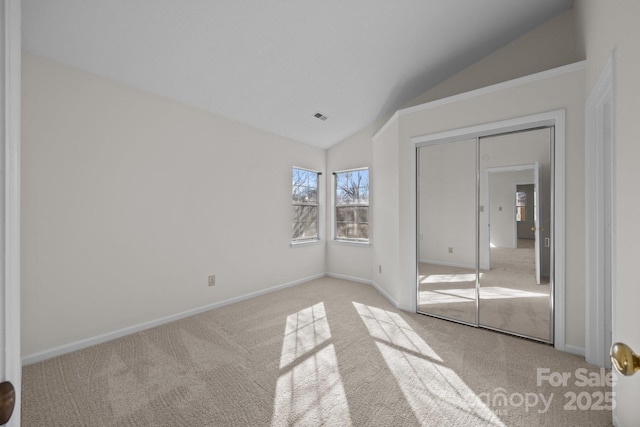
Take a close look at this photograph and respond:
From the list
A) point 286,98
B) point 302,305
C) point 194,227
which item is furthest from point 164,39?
point 302,305

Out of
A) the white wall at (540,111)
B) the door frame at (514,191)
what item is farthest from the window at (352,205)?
the door frame at (514,191)

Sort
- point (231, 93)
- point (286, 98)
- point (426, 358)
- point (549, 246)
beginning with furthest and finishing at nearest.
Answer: point (286, 98) < point (231, 93) < point (549, 246) < point (426, 358)

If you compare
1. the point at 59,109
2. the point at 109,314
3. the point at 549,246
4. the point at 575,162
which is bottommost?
the point at 109,314

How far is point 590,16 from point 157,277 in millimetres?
4496

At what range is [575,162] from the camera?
2404mm

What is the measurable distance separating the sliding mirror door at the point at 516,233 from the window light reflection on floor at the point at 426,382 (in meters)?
0.99

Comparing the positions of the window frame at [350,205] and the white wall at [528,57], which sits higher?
the white wall at [528,57]

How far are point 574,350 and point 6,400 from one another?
3.41m

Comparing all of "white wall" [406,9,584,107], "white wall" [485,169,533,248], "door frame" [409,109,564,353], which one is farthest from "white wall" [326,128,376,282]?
"door frame" [409,109,564,353]

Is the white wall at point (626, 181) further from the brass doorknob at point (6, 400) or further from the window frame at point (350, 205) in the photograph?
the window frame at point (350, 205)

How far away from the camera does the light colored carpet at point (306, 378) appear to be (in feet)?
5.63

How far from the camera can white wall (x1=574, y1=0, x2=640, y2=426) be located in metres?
1.34

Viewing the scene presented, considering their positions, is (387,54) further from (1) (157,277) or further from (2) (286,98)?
(1) (157,277)

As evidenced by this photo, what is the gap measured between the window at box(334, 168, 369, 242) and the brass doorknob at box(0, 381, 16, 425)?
14.5 feet
